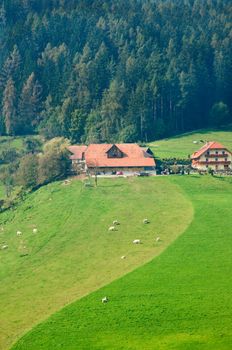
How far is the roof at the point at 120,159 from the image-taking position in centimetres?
Answer: 9081

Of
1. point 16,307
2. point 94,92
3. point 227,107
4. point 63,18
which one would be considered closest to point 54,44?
point 63,18

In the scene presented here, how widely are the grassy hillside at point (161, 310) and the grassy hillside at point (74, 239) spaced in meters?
1.55

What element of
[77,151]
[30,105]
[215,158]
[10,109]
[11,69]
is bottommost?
[215,158]

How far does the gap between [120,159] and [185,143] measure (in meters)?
20.3

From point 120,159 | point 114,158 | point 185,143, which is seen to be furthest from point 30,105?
point 120,159

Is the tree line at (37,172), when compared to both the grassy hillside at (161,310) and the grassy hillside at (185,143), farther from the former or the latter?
the grassy hillside at (161,310)

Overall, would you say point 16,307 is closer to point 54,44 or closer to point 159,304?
point 159,304

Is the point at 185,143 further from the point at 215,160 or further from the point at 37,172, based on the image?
the point at 37,172

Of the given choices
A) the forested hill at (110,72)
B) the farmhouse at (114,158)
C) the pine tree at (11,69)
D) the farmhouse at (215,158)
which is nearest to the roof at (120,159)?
the farmhouse at (114,158)

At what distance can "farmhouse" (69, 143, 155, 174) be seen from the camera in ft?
297

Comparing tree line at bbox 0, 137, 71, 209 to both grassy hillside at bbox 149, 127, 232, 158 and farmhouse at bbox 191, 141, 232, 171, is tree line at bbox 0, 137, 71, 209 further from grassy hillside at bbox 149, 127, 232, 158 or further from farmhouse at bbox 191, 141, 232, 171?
farmhouse at bbox 191, 141, 232, 171

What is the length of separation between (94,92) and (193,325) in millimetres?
87304

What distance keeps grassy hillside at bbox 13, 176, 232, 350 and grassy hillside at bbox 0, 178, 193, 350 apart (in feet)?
5.08

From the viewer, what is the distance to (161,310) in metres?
46.8
